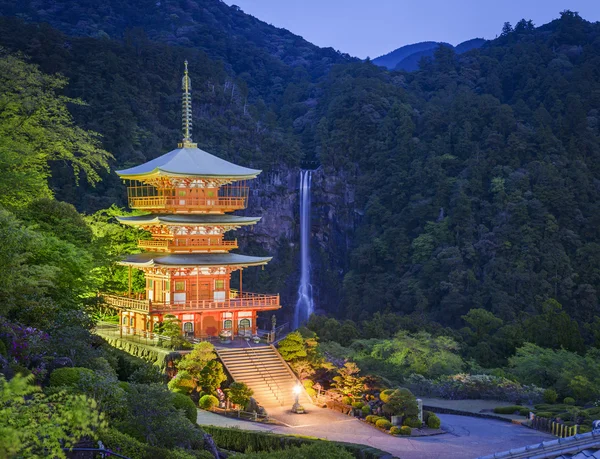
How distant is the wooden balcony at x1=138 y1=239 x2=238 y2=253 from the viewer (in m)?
34.5

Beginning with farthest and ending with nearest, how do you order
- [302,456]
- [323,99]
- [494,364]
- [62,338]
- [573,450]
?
1. [323,99]
2. [494,364]
3. [62,338]
4. [302,456]
5. [573,450]

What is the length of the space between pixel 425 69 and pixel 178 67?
106 feet

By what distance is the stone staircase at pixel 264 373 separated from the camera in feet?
92.4

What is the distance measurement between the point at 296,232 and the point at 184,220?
37928mm

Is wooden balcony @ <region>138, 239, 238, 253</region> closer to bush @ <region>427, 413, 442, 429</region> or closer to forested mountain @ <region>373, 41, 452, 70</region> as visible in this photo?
bush @ <region>427, 413, 442, 429</region>

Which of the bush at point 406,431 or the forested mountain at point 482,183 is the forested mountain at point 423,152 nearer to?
the forested mountain at point 482,183

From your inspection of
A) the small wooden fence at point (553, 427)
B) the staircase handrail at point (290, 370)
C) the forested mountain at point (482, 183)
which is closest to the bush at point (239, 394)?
the staircase handrail at point (290, 370)

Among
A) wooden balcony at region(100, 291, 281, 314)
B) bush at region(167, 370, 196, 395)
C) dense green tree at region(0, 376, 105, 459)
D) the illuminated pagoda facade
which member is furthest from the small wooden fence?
dense green tree at region(0, 376, 105, 459)

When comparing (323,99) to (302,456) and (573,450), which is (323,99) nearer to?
(302,456)

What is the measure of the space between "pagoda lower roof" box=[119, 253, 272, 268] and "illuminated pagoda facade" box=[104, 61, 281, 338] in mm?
42

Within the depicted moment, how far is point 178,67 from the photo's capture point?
246ft

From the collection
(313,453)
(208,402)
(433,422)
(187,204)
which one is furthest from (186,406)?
(187,204)

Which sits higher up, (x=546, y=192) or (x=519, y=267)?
(x=546, y=192)

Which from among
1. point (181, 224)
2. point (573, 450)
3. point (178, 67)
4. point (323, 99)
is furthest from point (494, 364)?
point (323, 99)
